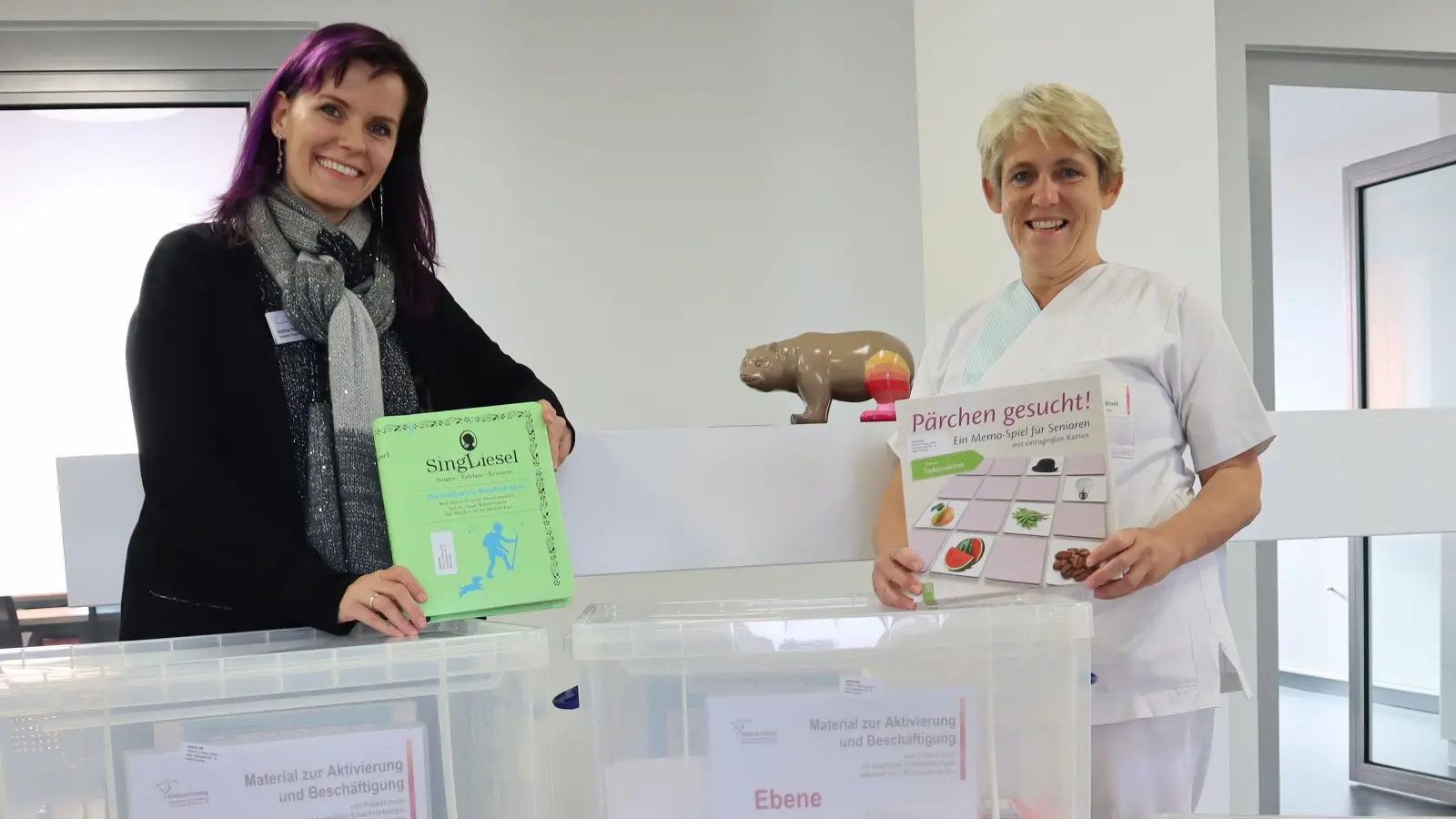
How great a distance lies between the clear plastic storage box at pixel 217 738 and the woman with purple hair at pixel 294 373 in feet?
0.76

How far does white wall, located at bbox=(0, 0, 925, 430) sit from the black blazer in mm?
1576

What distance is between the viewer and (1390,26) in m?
2.96

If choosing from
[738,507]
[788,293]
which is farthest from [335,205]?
[788,293]

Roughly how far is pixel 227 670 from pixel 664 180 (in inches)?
88.5

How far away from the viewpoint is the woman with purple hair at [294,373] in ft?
3.18

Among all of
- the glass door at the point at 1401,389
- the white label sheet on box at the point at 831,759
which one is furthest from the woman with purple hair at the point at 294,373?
the glass door at the point at 1401,389

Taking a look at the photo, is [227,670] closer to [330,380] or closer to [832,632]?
[832,632]

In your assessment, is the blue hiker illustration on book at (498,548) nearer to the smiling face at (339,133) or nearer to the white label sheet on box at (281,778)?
the white label sheet on box at (281,778)

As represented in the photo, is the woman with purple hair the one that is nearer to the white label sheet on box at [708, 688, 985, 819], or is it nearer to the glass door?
the white label sheet on box at [708, 688, 985, 819]

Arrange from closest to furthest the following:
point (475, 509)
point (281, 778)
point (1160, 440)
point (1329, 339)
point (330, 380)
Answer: point (281, 778), point (475, 509), point (330, 380), point (1160, 440), point (1329, 339)

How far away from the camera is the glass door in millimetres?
2961

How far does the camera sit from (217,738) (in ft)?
2.05

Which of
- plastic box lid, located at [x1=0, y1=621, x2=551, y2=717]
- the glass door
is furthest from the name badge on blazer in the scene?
the glass door

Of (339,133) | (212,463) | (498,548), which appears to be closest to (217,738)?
(498,548)
